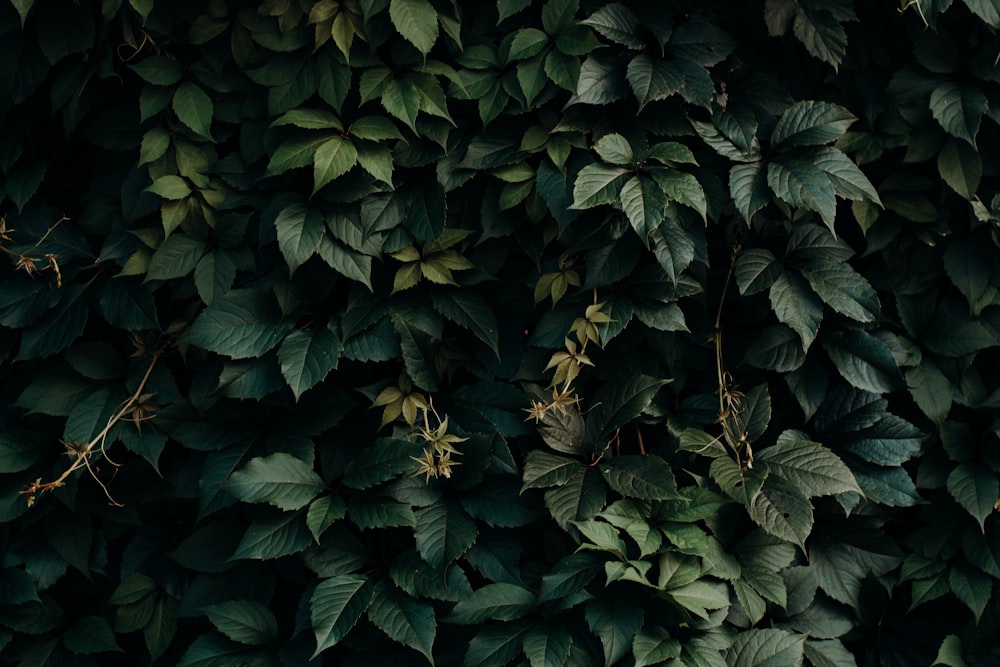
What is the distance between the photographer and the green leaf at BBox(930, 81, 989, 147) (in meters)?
2.38

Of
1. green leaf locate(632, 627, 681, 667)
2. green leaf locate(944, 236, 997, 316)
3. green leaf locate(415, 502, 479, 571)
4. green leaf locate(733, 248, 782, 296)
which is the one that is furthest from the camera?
green leaf locate(944, 236, 997, 316)

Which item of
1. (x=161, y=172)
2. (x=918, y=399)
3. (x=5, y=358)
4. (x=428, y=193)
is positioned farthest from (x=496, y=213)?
(x=5, y=358)

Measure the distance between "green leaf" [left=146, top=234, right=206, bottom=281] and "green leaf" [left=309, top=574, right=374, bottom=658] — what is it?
2.92 feet

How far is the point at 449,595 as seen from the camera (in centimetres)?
223

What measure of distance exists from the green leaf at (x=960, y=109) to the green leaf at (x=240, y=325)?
5.83 ft

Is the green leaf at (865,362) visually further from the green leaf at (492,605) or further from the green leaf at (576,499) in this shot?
the green leaf at (492,605)

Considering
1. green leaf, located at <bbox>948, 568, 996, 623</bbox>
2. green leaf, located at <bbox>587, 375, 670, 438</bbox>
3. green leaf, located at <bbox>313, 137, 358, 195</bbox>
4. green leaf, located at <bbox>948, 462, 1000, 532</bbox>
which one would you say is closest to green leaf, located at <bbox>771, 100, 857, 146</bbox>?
green leaf, located at <bbox>587, 375, 670, 438</bbox>

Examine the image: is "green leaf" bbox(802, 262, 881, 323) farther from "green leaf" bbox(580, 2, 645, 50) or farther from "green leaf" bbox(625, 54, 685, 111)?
"green leaf" bbox(580, 2, 645, 50)

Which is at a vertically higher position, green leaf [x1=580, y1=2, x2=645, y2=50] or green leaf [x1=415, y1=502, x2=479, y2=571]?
green leaf [x1=580, y1=2, x2=645, y2=50]

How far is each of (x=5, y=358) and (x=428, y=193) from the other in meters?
1.29

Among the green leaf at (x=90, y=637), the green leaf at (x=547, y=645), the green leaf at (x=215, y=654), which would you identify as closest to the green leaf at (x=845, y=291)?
the green leaf at (x=547, y=645)

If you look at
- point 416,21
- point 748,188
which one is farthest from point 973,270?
point 416,21

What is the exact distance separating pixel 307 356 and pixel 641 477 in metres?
0.88

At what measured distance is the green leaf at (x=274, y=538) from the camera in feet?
7.40
